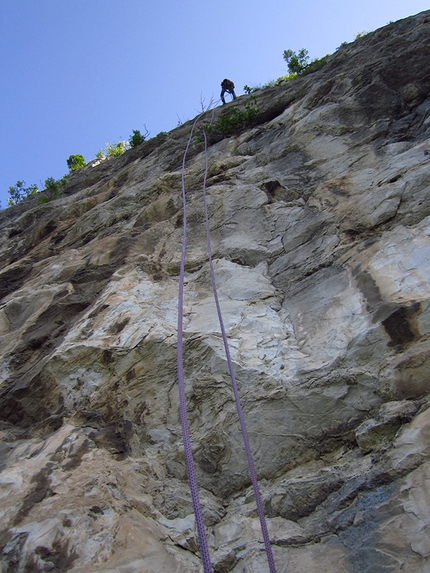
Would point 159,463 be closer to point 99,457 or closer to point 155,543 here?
point 99,457

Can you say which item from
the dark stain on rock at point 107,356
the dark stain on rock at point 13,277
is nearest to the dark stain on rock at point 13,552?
the dark stain on rock at point 107,356

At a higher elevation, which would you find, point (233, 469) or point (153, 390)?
point (153, 390)

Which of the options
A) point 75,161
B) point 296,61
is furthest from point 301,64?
point 75,161

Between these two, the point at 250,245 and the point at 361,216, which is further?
the point at 250,245

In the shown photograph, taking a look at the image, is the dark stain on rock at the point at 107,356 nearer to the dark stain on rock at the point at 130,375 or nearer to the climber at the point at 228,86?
the dark stain on rock at the point at 130,375

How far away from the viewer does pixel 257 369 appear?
354 cm

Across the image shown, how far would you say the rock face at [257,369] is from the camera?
2.56m

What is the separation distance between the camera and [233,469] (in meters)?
3.20

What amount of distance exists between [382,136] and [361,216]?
1807 millimetres

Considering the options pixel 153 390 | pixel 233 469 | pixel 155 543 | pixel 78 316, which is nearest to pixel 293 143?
pixel 78 316

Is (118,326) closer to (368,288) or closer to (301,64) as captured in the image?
(368,288)

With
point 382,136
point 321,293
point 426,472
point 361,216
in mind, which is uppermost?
point 382,136

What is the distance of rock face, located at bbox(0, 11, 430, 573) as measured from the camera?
Result: 2.56 meters

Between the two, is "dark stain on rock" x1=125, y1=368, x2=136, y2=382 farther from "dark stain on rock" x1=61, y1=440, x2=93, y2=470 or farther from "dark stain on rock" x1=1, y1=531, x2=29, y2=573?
"dark stain on rock" x1=1, y1=531, x2=29, y2=573
